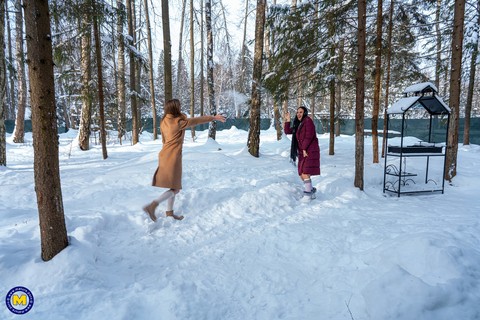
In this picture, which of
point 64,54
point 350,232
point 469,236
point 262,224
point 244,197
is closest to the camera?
point 469,236

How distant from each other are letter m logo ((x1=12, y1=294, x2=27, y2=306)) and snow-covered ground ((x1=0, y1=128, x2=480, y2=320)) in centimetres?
7

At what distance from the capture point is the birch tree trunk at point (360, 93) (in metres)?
5.85

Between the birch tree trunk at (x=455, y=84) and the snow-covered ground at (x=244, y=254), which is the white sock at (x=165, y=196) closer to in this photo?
the snow-covered ground at (x=244, y=254)

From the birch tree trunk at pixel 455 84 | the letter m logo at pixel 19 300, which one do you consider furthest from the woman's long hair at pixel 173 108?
the birch tree trunk at pixel 455 84

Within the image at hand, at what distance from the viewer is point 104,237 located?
382 centimetres

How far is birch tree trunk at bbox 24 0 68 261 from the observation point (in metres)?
2.60

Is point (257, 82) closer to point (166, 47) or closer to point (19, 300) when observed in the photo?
point (166, 47)

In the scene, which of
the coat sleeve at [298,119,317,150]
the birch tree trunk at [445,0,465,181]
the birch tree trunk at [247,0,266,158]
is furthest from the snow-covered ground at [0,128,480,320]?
the birch tree trunk at [247,0,266,158]

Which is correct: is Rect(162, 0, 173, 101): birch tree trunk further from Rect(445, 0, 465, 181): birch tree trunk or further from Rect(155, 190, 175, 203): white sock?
Rect(445, 0, 465, 181): birch tree trunk

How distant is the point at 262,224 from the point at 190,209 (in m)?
1.38

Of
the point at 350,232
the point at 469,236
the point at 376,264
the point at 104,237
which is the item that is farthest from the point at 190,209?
the point at 469,236

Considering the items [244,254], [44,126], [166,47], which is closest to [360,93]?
[244,254]

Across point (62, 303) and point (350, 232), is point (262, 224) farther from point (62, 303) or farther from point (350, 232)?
point (62, 303)

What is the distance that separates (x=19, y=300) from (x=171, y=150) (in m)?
2.60
